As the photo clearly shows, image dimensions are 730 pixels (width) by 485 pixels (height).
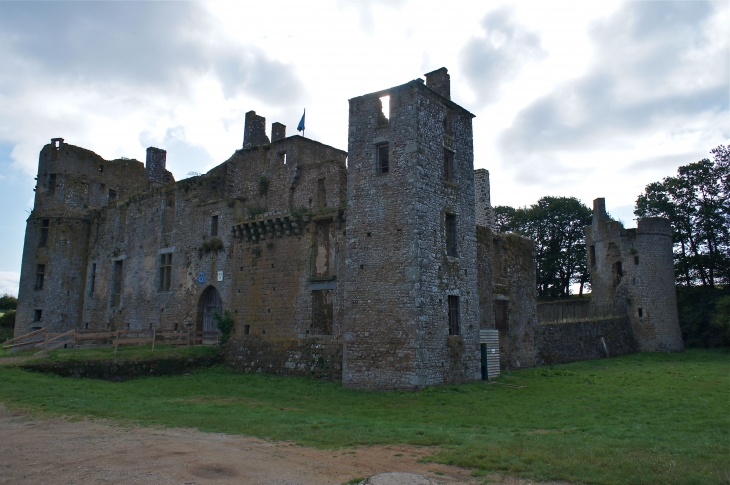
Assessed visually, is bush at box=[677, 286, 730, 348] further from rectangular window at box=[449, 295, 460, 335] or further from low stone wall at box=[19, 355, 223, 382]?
low stone wall at box=[19, 355, 223, 382]

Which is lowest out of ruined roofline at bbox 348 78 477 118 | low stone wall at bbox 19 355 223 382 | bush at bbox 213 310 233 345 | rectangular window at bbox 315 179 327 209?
low stone wall at bbox 19 355 223 382

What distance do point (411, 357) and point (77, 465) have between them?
10272 millimetres

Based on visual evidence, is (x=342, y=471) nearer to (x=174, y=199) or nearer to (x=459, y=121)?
(x=459, y=121)

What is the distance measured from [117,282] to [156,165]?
7615 millimetres

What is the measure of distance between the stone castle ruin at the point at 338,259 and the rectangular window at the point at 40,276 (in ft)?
0.55

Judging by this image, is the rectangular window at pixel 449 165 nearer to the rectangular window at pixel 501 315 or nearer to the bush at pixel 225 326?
the rectangular window at pixel 501 315

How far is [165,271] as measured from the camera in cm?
2702

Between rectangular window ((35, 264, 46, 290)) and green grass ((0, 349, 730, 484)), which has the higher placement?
rectangular window ((35, 264, 46, 290))

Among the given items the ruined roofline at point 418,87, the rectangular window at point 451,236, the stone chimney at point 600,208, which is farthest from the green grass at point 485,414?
the stone chimney at point 600,208

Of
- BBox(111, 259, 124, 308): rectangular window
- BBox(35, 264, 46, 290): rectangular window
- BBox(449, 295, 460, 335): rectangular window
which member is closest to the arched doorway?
BBox(111, 259, 124, 308): rectangular window

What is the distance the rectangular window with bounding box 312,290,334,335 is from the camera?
65.1ft

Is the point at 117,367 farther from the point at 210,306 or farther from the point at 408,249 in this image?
the point at 408,249

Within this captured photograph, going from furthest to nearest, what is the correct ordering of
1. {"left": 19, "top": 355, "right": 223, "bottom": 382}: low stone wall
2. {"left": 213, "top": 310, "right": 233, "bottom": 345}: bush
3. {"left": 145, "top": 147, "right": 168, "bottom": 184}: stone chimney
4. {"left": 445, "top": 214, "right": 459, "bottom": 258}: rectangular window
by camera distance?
{"left": 145, "top": 147, "right": 168, "bottom": 184}: stone chimney < {"left": 213, "top": 310, "right": 233, "bottom": 345}: bush < {"left": 445, "top": 214, "right": 459, "bottom": 258}: rectangular window < {"left": 19, "top": 355, "right": 223, "bottom": 382}: low stone wall

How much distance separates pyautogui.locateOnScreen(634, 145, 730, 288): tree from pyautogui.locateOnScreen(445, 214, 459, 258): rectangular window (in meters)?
30.8
